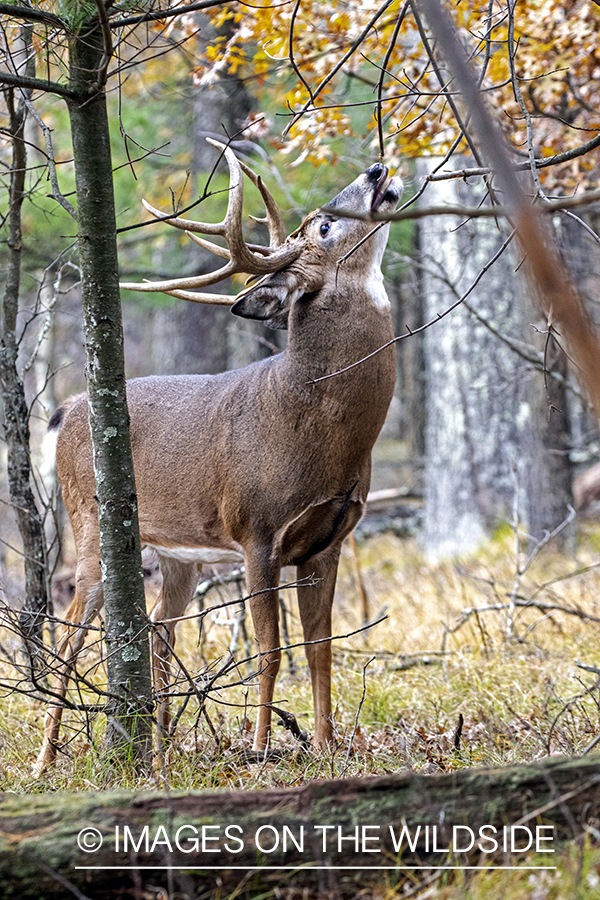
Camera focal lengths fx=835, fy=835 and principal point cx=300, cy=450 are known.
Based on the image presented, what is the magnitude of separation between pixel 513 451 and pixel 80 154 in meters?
6.95

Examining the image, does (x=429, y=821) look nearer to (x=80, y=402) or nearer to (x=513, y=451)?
(x=80, y=402)

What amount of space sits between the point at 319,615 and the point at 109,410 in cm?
160

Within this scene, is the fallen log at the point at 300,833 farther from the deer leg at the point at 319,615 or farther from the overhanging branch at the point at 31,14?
the overhanging branch at the point at 31,14

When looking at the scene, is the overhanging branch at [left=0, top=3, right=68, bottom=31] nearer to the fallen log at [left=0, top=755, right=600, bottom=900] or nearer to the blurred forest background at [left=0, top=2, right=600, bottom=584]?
the blurred forest background at [left=0, top=2, right=600, bottom=584]

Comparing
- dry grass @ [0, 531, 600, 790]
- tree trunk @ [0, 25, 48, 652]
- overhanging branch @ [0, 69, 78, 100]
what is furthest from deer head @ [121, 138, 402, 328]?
dry grass @ [0, 531, 600, 790]

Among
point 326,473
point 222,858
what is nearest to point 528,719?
point 326,473

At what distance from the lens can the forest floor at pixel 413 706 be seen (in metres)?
3.07

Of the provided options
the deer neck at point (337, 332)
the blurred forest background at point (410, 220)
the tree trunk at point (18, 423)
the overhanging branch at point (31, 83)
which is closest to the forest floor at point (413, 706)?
the blurred forest background at point (410, 220)

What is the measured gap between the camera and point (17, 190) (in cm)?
444

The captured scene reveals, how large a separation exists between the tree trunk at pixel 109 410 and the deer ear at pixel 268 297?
0.90m

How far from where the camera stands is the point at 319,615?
164 inches

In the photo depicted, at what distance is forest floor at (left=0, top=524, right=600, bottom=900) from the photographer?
3066 mm

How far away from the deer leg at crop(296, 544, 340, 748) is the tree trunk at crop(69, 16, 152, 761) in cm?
105

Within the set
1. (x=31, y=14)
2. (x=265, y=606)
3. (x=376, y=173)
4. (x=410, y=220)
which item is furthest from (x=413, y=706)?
(x=410, y=220)
